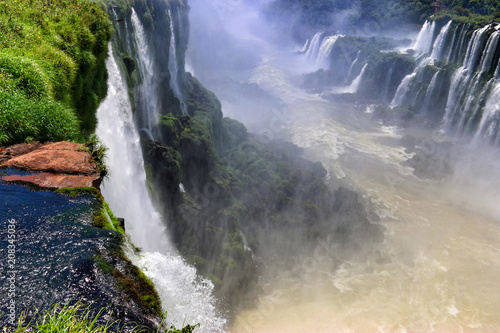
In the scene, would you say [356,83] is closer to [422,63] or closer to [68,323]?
[422,63]

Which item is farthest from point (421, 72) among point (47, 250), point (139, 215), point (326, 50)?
point (47, 250)

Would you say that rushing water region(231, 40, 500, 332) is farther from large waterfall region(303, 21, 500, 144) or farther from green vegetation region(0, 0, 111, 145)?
green vegetation region(0, 0, 111, 145)

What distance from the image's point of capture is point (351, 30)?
91688mm

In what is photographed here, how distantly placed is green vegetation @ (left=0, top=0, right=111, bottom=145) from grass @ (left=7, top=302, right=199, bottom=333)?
182 inches

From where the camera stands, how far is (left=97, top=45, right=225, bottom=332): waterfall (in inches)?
225

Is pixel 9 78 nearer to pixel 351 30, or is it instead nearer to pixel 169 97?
pixel 169 97

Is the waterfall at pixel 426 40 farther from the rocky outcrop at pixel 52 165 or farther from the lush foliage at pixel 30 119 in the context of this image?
the rocky outcrop at pixel 52 165

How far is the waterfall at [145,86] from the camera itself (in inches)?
738

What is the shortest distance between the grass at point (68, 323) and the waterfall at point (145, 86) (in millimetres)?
15440

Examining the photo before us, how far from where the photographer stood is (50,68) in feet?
26.8

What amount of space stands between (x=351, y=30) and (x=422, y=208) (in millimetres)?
82493

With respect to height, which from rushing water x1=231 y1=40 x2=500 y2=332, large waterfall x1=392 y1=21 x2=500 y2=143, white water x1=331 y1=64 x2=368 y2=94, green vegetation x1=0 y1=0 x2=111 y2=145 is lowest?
rushing water x1=231 y1=40 x2=500 y2=332

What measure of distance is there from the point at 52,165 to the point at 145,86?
Result: 623 inches

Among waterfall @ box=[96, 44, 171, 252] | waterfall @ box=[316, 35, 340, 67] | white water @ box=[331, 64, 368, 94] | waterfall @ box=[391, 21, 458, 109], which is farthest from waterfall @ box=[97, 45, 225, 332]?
waterfall @ box=[316, 35, 340, 67]
